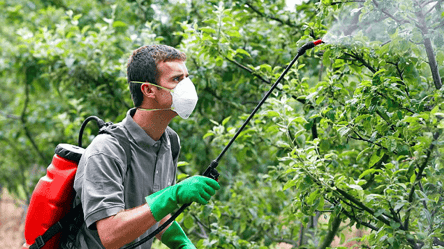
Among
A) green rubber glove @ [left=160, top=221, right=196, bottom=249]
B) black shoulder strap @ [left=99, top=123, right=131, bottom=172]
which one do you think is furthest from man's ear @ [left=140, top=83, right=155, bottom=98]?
green rubber glove @ [left=160, top=221, right=196, bottom=249]

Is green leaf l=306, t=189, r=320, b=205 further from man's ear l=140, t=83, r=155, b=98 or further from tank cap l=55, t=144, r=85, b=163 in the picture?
tank cap l=55, t=144, r=85, b=163

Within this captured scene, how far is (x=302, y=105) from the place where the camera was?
389 cm

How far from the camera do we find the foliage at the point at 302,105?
7.26 feet

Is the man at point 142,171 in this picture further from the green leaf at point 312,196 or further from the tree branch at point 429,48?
the tree branch at point 429,48

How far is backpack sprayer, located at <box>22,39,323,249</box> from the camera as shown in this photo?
206cm

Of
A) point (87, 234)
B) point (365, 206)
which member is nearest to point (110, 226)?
point (87, 234)

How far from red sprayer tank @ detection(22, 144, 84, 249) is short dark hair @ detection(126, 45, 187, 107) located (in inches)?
16.4

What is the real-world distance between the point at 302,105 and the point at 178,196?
220cm

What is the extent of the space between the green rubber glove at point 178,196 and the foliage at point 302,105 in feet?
2.34

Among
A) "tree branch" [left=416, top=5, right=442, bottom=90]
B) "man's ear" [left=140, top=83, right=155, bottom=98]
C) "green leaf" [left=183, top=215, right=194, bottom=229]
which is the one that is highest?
"tree branch" [left=416, top=5, right=442, bottom=90]

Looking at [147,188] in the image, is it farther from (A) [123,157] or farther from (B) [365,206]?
(B) [365,206]

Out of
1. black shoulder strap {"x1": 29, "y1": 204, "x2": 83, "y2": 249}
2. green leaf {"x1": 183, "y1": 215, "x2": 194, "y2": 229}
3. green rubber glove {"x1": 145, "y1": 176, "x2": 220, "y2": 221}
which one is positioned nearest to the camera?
green rubber glove {"x1": 145, "y1": 176, "x2": 220, "y2": 221}

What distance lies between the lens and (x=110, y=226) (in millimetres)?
1889

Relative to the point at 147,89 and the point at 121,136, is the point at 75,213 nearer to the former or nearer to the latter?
the point at 121,136
